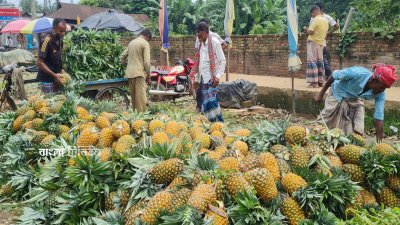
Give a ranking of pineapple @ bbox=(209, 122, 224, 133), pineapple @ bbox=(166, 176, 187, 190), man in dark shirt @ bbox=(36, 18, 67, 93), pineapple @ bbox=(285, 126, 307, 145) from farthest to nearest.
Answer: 1. man in dark shirt @ bbox=(36, 18, 67, 93)
2. pineapple @ bbox=(209, 122, 224, 133)
3. pineapple @ bbox=(285, 126, 307, 145)
4. pineapple @ bbox=(166, 176, 187, 190)

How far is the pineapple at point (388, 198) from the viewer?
2982mm

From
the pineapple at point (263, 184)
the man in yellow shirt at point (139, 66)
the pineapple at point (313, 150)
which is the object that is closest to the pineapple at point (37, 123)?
the pineapple at point (263, 184)

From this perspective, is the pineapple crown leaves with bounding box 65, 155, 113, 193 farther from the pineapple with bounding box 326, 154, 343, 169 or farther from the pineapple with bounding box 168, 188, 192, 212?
the pineapple with bounding box 326, 154, 343, 169

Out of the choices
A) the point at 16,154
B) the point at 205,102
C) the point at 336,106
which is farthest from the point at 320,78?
the point at 16,154

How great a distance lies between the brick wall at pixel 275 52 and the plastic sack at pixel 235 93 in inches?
115

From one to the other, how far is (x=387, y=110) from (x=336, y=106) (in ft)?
12.3

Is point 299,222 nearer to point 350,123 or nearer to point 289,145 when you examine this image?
point 289,145

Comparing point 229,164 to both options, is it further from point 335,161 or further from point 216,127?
point 216,127

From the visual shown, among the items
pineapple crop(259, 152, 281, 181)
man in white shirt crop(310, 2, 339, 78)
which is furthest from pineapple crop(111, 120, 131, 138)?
man in white shirt crop(310, 2, 339, 78)

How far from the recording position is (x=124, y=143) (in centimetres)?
355

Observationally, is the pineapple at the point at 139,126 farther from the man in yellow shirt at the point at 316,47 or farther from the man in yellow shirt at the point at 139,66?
the man in yellow shirt at the point at 316,47

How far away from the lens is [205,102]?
7.29 meters

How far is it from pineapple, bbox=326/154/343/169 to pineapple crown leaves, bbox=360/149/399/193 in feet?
0.53

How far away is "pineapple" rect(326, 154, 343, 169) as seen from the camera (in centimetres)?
299
